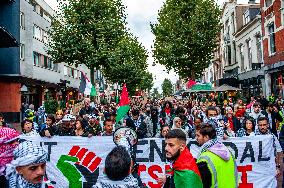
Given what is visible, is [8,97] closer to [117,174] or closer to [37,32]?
[37,32]

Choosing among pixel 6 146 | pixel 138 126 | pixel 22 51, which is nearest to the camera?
pixel 6 146

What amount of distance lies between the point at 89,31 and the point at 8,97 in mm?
8489

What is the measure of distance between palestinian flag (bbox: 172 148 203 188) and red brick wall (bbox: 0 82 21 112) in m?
27.1

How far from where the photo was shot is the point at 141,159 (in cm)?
757

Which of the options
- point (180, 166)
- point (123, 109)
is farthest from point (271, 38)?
point (180, 166)

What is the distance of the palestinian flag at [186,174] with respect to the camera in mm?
3303

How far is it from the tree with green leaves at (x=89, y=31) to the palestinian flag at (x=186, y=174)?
25774mm

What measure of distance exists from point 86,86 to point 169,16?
1996 centimetres

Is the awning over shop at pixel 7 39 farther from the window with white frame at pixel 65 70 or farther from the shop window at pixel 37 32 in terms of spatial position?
the window with white frame at pixel 65 70

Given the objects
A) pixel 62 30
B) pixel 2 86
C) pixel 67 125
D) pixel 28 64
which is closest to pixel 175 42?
pixel 62 30

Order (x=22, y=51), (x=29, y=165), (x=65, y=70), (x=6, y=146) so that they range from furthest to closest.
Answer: (x=65, y=70) → (x=22, y=51) → (x=6, y=146) → (x=29, y=165)

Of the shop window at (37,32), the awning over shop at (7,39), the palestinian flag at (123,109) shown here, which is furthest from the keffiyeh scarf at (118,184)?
the shop window at (37,32)

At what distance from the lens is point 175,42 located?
113 ft

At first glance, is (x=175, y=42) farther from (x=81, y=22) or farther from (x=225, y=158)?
(x=225, y=158)
